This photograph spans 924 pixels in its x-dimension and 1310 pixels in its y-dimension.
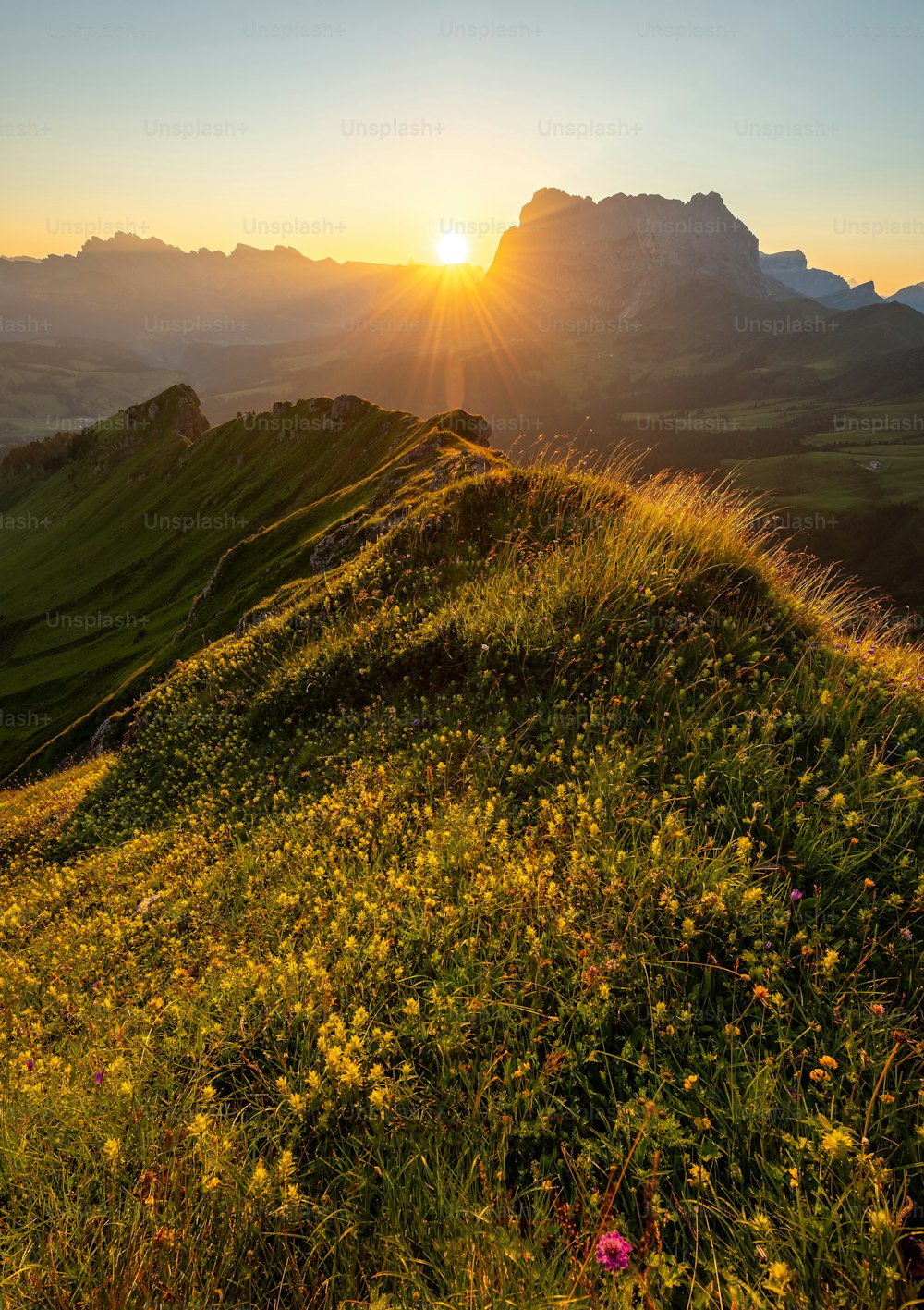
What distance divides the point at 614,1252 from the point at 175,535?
95.2 meters

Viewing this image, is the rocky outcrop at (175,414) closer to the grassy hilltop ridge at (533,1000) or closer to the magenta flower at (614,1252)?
the grassy hilltop ridge at (533,1000)

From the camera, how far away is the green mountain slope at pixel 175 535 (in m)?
39.1

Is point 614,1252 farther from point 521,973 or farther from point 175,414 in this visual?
point 175,414

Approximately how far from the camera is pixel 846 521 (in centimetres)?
18112

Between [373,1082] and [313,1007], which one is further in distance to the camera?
[313,1007]

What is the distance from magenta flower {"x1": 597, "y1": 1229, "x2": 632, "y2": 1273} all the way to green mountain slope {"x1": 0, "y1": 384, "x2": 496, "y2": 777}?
2420 centimetres

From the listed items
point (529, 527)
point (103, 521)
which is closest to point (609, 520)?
point (529, 527)

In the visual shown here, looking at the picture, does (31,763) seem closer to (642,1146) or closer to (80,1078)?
(80,1078)

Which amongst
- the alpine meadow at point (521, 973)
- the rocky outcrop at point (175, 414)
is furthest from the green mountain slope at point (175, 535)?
the alpine meadow at point (521, 973)

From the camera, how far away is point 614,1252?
2859 millimetres

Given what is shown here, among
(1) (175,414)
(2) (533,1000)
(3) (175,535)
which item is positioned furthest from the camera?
(1) (175,414)

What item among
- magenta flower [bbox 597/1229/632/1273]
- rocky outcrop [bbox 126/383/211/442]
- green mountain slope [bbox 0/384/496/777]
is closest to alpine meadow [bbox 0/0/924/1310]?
magenta flower [bbox 597/1229/632/1273]

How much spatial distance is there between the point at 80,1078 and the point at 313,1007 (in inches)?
67.4

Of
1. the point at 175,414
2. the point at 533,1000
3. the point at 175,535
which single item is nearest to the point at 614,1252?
the point at 533,1000
